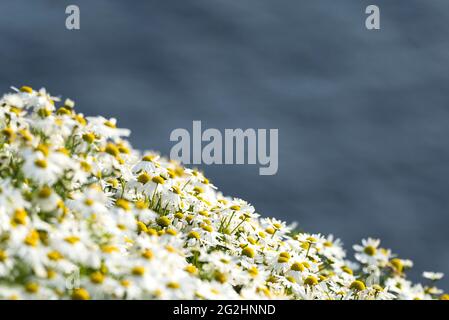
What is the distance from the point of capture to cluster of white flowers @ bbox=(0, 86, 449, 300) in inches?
175

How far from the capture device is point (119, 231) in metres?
4.88

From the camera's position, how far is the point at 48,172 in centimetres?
473

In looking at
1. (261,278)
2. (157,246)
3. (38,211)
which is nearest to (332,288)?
(261,278)

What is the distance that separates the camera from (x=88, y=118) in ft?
18.7

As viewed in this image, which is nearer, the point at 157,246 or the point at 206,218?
the point at 157,246

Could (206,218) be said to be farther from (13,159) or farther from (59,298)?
(59,298)

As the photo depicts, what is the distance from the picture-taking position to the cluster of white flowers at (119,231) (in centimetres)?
444

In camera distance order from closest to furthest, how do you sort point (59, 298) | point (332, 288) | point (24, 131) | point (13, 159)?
point (59, 298) < point (24, 131) < point (13, 159) < point (332, 288)

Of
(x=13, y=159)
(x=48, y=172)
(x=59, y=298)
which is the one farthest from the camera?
(x=13, y=159)

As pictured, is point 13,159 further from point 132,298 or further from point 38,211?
point 132,298

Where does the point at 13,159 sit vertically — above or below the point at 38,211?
above
